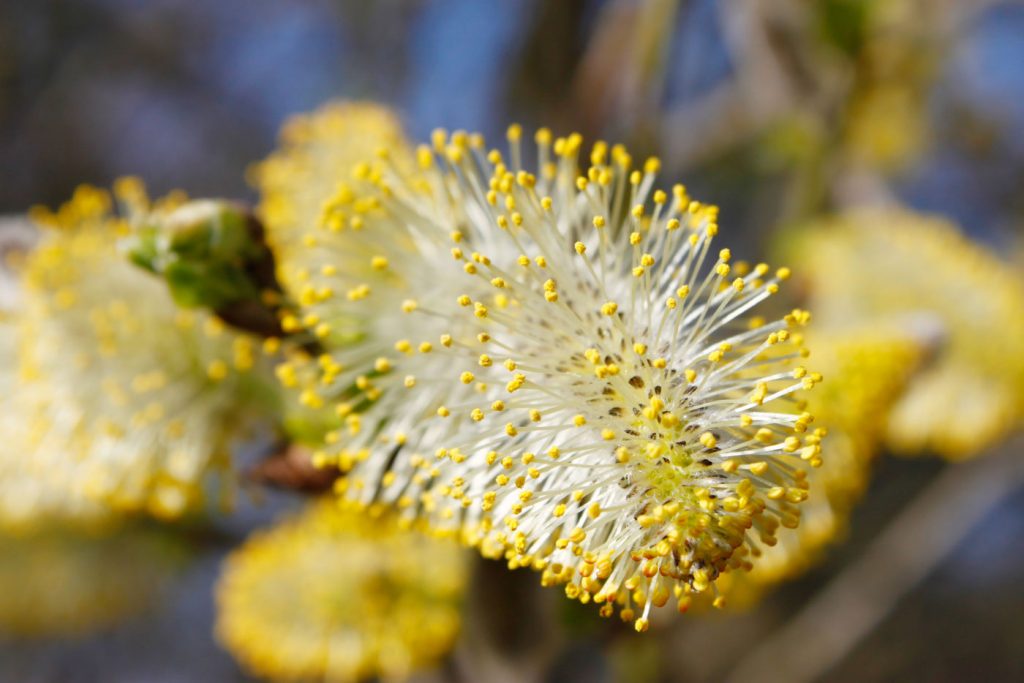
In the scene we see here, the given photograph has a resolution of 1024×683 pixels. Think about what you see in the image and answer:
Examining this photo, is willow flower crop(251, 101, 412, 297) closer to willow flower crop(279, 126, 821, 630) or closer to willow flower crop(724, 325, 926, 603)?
willow flower crop(279, 126, 821, 630)

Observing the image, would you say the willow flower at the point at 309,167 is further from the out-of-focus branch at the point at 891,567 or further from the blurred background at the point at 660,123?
the out-of-focus branch at the point at 891,567

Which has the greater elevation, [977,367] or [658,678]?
[977,367]

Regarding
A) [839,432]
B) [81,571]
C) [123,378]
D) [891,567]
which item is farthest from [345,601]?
[891,567]

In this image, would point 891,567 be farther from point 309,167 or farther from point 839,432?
point 309,167

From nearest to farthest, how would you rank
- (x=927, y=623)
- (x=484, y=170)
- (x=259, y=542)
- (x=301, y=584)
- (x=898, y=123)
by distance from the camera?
(x=484, y=170) → (x=301, y=584) → (x=259, y=542) → (x=898, y=123) → (x=927, y=623)

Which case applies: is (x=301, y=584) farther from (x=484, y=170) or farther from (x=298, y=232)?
(x=484, y=170)

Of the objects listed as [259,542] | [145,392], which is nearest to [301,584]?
[259,542]
